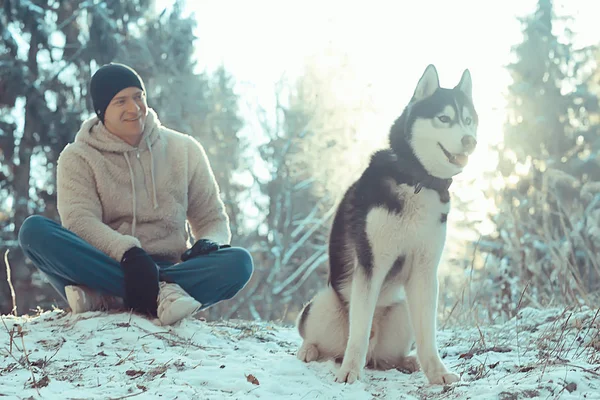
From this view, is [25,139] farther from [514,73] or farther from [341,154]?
[514,73]

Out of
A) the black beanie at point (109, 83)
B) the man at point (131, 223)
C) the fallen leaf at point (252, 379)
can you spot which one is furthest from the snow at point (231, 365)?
the black beanie at point (109, 83)

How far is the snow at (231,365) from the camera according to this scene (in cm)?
225

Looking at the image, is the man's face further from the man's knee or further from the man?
the man's knee

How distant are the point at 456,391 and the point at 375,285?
0.57 meters

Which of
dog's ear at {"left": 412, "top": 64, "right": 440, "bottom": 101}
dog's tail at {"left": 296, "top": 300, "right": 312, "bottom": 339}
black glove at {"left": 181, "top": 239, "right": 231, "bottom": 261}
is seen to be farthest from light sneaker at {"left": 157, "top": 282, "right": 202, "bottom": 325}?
dog's ear at {"left": 412, "top": 64, "right": 440, "bottom": 101}

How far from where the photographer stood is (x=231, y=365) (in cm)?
276

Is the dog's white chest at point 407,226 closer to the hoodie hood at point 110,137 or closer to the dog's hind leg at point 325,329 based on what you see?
the dog's hind leg at point 325,329

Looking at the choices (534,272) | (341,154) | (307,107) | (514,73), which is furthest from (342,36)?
(534,272)

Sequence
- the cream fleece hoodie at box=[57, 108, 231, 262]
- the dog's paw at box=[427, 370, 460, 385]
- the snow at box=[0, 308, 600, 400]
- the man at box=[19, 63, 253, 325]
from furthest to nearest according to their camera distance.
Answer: the cream fleece hoodie at box=[57, 108, 231, 262] < the man at box=[19, 63, 253, 325] < the dog's paw at box=[427, 370, 460, 385] < the snow at box=[0, 308, 600, 400]

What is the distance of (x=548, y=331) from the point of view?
339 cm

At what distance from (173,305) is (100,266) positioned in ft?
1.83

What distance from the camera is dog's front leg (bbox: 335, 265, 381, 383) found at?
106 inches

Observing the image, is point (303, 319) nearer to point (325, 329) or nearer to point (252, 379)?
point (325, 329)

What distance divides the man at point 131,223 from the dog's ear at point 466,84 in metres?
1.86
